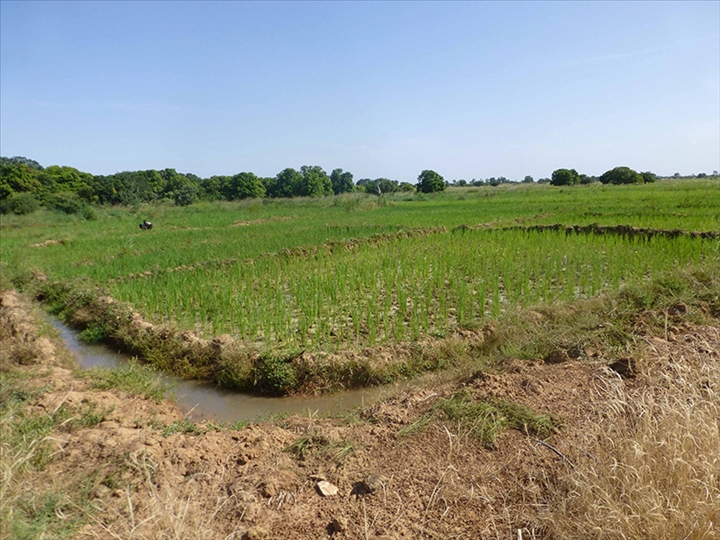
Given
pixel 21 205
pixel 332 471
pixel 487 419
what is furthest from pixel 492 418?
pixel 21 205

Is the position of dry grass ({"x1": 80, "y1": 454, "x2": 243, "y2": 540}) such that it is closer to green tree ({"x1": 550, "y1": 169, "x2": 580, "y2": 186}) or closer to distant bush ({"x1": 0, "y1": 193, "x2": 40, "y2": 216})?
distant bush ({"x1": 0, "y1": 193, "x2": 40, "y2": 216})

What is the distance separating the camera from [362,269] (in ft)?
26.7

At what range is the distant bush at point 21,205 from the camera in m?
22.4

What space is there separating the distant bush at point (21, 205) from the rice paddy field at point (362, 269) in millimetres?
9215

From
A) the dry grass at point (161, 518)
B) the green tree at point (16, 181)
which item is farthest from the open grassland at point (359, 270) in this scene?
the green tree at point (16, 181)

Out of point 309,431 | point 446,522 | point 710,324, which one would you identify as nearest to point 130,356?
point 309,431

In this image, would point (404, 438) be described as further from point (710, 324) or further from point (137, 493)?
point (710, 324)

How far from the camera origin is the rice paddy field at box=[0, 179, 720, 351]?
5883 mm

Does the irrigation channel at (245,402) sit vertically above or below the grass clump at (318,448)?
below

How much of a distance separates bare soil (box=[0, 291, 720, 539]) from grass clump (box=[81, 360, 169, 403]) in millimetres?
488

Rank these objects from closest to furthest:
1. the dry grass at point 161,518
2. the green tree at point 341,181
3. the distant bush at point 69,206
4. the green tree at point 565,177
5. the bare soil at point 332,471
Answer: the dry grass at point 161,518
the bare soil at point 332,471
the distant bush at point 69,206
the green tree at point 565,177
the green tree at point 341,181

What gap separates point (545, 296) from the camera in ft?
21.5

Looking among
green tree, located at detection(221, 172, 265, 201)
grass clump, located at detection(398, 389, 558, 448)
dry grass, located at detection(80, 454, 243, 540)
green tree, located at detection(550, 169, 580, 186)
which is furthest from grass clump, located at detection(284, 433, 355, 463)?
green tree, located at detection(550, 169, 580, 186)

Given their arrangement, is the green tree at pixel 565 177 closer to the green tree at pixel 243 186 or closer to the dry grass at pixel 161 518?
the green tree at pixel 243 186
